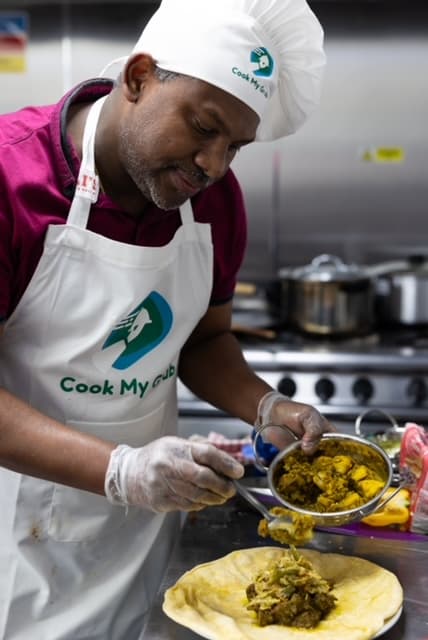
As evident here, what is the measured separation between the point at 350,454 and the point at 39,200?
0.79 metres

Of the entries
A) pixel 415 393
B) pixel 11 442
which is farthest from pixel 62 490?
pixel 415 393

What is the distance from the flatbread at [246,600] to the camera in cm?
141

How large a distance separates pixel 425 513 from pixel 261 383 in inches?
19.3

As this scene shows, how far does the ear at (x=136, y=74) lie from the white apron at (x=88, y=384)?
0.15m

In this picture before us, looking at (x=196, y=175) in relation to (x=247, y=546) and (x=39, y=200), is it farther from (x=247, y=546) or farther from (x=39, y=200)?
(x=247, y=546)

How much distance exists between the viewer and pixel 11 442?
1552 millimetres

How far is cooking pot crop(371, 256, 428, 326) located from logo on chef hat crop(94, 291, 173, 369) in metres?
1.88

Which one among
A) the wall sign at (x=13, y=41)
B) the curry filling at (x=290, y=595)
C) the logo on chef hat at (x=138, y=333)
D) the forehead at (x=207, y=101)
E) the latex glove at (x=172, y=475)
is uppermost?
the wall sign at (x=13, y=41)

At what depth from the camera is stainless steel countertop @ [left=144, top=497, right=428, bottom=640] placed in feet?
4.75

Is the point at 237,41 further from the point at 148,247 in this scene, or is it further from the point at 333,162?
the point at 333,162

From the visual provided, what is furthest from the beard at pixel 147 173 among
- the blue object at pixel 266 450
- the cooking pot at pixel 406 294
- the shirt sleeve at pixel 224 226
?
the cooking pot at pixel 406 294

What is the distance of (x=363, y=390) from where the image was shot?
10.7 feet

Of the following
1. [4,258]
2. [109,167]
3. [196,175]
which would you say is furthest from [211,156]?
[4,258]

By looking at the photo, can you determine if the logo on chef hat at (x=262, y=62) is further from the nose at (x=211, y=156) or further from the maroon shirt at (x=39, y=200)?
the maroon shirt at (x=39, y=200)
